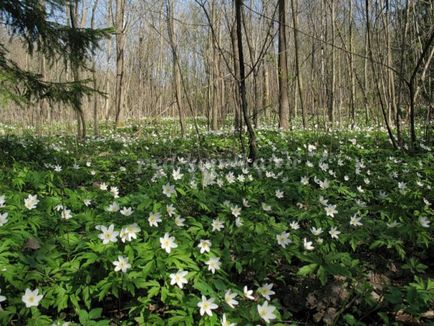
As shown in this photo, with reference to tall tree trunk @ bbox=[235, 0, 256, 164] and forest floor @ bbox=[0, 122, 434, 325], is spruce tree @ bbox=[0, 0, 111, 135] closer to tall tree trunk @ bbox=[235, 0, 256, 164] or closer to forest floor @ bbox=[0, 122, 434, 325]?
forest floor @ bbox=[0, 122, 434, 325]

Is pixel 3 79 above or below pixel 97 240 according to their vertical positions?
above

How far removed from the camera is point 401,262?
273 centimetres

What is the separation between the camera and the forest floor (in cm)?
189

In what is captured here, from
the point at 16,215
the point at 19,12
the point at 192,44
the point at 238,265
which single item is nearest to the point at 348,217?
the point at 238,265

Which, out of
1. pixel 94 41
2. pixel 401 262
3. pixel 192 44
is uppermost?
pixel 192 44

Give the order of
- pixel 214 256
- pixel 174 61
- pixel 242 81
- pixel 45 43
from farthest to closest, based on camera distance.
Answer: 1. pixel 174 61
2. pixel 45 43
3. pixel 242 81
4. pixel 214 256

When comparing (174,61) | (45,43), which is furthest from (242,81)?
(174,61)

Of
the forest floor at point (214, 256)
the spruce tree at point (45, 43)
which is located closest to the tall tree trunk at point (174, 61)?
the spruce tree at point (45, 43)

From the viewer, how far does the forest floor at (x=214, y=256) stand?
189 centimetres

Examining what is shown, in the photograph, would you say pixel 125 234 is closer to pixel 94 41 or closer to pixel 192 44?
pixel 94 41

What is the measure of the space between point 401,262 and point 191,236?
5.14 ft

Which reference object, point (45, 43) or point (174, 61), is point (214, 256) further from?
point (174, 61)

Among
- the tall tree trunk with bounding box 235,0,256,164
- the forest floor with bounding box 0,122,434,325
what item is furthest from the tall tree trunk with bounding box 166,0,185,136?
the forest floor with bounding box 0,122,434,325

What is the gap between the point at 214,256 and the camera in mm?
2221
